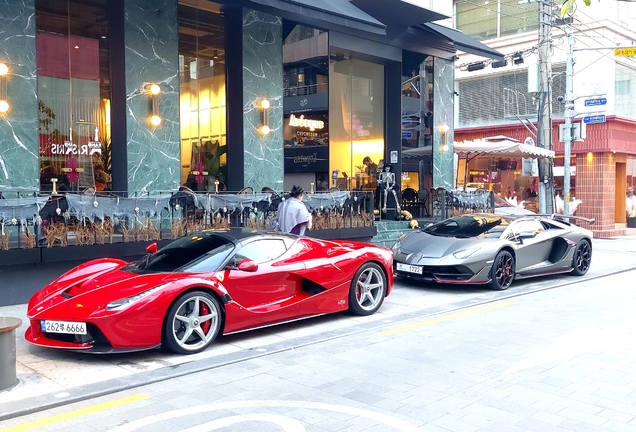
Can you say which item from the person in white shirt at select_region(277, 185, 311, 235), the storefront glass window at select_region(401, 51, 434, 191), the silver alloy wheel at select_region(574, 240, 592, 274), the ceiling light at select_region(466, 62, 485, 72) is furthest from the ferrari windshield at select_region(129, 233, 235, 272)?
the ceiling light at select_region(466, 62, 485, 72)

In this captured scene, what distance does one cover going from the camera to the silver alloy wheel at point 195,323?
636 cm

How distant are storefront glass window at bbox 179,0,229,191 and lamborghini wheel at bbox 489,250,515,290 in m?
6.77

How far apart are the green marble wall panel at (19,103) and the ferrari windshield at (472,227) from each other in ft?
24.8

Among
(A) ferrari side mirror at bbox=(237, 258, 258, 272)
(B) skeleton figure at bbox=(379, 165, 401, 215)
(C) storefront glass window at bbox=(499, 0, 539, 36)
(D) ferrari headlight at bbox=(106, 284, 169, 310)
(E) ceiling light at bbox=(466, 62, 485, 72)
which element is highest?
(C) storefront glass window at bbox=(499, 0, 539, 36)

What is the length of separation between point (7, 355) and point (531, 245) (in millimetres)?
8988

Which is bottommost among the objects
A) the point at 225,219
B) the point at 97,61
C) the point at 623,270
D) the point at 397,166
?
the point at 623,270

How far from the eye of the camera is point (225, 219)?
11.2 meters

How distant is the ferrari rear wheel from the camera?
6.23 metres

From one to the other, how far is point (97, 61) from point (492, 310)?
9455 mm

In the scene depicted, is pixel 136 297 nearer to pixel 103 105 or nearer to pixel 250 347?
pixel 250 347

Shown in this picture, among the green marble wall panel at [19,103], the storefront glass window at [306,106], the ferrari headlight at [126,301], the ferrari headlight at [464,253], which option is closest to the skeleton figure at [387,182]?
the storefront glass window at [306,106]

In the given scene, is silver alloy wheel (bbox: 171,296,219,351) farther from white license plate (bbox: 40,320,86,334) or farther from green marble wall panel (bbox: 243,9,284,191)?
green marble wall panel (bbox: 243,9,284,191)

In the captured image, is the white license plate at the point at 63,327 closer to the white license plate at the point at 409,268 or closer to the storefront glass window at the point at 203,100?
the white license plate at the point at 409,268

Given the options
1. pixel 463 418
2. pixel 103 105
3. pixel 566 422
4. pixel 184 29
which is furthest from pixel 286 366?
pixel 184 29
